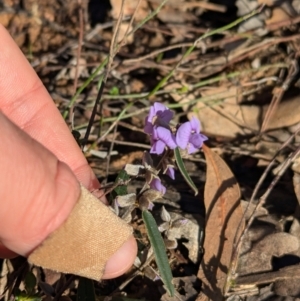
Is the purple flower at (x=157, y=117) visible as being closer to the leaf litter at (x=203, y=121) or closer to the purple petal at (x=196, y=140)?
the purple petal at (x=196, y=140)

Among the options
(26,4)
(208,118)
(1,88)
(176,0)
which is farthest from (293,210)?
(26,4)

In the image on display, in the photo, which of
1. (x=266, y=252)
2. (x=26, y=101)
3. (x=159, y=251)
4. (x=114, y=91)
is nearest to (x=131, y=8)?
(x=114, y=91)

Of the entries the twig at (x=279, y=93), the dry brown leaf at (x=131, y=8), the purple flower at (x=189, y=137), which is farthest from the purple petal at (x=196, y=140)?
the dry brown leaf at (x=131, y=8)

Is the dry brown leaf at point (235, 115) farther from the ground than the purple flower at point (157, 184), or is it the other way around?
the purple flower at point (157, 184)

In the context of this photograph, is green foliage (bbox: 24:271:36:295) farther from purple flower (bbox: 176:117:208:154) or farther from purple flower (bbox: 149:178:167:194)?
purple flower (bbox: 176:117:208:154)

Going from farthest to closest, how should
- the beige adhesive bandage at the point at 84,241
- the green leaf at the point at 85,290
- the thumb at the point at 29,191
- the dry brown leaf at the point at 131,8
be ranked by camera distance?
1. the dry brown leaf at the point at 131,8
2. the green leaf at the point at 85,290
3. the beige adhesive bandage at the point at 84,241
4. the thumb at the point at 29,191

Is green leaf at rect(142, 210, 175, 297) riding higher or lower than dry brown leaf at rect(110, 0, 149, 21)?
lower

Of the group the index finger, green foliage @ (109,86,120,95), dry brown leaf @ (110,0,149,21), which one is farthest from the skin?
dry brown leaf @ (110,0,149,21)

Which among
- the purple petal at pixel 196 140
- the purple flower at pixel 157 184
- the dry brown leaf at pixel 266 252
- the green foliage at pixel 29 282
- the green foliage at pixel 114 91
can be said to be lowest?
the dry brown leaf at pixel 266 252
